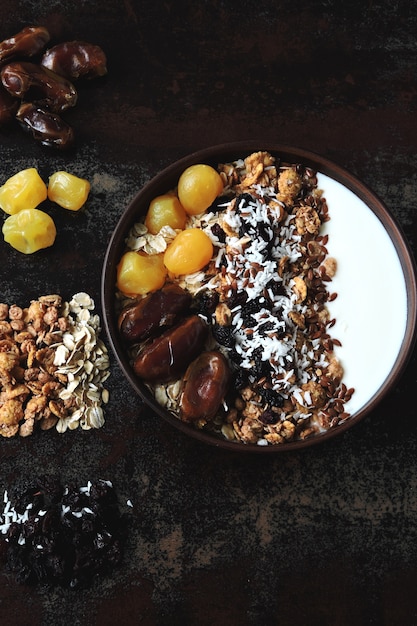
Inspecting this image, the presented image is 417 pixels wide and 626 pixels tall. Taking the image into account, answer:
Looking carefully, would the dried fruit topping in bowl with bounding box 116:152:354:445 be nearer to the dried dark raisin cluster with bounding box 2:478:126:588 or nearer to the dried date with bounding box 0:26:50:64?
the dried dark raisin cluster with bounding box 2:478:126:588

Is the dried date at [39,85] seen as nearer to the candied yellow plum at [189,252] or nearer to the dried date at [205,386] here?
the candied yellow plum at [189,252]

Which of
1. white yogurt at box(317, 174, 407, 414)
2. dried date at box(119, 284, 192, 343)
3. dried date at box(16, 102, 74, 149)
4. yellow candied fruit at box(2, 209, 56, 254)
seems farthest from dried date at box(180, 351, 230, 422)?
dried date at box(16, 102, 74, 149)

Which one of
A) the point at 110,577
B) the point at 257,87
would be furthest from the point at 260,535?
the point at 257,87

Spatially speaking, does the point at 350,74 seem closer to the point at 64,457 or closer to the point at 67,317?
the point at 67,317

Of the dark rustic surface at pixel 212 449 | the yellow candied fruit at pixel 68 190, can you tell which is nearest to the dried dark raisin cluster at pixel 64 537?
the dark rustic surface at pixel 212 449

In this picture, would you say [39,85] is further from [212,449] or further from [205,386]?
[212,449]

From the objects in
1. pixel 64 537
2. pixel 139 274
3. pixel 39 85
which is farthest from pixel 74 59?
pixel 64 537
